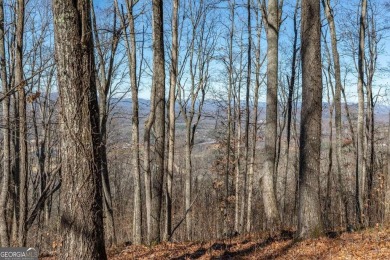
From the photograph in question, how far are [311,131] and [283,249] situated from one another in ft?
6.83

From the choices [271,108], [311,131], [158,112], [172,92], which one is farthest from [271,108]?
[158,112]

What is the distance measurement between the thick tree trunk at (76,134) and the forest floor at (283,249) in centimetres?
310

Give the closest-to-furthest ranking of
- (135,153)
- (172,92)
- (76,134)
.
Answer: (76,134)
(135,153)
(172,92)

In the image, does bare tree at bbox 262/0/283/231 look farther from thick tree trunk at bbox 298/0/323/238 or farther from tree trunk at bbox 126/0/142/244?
tree trunk at bbox 126/0/142/244

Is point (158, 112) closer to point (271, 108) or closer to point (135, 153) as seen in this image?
point (135, 153)

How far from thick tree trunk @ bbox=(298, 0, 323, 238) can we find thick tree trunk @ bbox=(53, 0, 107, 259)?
12.5 ft

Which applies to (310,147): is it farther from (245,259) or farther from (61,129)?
(61,129)

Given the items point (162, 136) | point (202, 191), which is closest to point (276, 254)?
point (162, 136)

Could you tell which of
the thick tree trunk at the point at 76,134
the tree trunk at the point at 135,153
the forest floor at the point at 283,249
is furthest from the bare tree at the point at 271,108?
the thick tree trunk at the point at 76,134

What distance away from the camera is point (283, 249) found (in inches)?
242

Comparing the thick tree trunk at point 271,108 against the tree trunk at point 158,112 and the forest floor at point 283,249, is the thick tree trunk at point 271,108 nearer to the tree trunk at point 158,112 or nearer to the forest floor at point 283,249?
the forest floor at point 283,249

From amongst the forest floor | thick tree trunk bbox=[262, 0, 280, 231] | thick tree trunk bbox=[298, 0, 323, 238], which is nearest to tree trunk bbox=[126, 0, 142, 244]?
the forest floor

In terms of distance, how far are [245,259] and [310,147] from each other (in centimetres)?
220

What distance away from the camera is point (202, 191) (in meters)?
30.2
